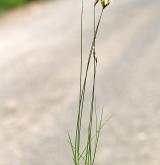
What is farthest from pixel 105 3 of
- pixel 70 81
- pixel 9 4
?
pixel 9 4

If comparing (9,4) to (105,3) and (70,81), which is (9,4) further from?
(105,3)

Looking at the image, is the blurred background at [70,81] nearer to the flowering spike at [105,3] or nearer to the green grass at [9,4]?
the green grass at [9,4]

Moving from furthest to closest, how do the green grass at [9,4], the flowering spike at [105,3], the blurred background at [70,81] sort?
1. the green grass at [9,4]
2. the blurred background at [70,81]
3. the flowering spike at [105,3]

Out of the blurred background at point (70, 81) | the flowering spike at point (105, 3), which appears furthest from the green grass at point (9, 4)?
the flowering spike at point (105, 3)

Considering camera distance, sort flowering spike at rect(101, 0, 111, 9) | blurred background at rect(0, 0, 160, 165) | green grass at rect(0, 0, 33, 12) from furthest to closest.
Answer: green grass at rect(0, 0, 33, 12) → blurred background at rect(0, 0, 160, 165) → flowering spike at rect(101, 0, 111, 9)

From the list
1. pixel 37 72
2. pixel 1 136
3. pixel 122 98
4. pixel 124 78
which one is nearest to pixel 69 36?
pixel 37 72

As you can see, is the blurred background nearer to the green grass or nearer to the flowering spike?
the green grass

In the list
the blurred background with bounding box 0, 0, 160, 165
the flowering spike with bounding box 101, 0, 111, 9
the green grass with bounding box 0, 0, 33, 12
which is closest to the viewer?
the flowering spike with bounding box 101, 0, 111, 9

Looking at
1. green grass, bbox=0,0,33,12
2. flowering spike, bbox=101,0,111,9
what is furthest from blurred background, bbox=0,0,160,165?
flowering spike, bbox=101,0,111,9
